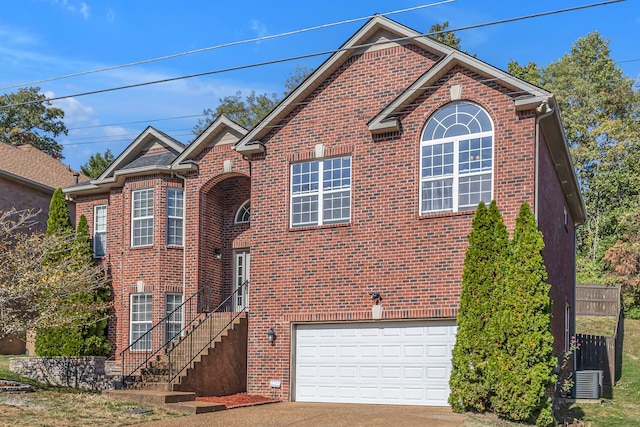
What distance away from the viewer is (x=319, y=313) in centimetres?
1642

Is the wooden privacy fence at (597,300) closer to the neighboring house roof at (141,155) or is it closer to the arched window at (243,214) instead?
the arched window at (243,214)

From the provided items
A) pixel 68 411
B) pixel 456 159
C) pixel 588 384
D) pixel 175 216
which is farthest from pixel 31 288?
pixel 588 384

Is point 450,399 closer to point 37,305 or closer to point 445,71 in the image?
point 445,71

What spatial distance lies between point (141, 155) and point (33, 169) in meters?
8.32

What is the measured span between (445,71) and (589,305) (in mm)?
18834

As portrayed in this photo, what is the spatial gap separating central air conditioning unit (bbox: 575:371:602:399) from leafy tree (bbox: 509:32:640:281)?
54.4 feet

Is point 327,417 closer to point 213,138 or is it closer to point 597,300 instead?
point 213,138

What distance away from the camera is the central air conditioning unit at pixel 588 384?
19.2m

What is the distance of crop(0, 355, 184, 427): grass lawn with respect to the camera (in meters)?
12.4

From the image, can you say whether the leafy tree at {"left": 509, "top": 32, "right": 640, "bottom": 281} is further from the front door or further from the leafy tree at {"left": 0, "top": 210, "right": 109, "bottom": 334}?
the leafy tree at {"left": 0, "top": 210, "right": 109, "bottom": 334}

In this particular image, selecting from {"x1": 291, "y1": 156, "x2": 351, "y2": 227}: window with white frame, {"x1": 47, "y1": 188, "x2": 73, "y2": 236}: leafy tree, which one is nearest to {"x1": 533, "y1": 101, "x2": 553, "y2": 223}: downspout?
{"x1": 291, "y1": 156, "x2": 351, "y2": 227}: window with white frame

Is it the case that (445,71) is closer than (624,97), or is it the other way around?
(445,71)

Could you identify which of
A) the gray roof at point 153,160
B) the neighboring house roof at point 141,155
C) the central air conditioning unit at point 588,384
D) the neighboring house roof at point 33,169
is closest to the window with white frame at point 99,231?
the neighboring house roof at point 141,155

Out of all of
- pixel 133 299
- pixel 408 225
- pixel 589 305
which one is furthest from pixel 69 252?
pixel 589 305
